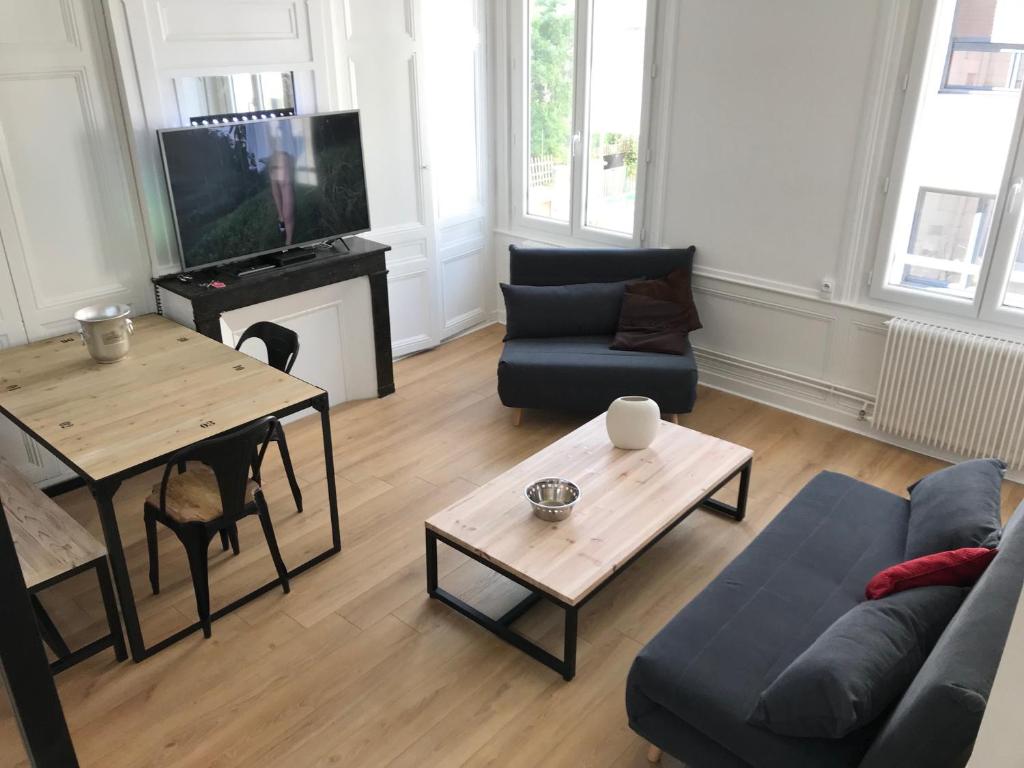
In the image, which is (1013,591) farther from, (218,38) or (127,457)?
(218,38)

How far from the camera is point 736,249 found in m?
4.66

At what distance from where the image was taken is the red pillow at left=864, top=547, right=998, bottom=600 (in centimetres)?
229

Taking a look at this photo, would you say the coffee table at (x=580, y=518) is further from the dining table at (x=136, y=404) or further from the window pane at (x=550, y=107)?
the window pane at (x=550, y=107)

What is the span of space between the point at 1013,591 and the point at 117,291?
3.79m

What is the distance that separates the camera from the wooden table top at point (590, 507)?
282cm

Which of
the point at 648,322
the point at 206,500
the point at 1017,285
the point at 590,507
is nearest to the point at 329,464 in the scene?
the point at 206,500

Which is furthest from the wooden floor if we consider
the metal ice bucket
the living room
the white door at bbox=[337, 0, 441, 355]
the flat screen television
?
the white door at bbox=[337, 0, 441, 355]

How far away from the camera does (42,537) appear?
2838 millimetres

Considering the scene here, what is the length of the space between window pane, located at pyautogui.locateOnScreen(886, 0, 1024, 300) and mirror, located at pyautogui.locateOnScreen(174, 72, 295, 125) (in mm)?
3082

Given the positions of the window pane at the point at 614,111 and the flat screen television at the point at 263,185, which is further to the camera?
the window pane at the point at 614,111

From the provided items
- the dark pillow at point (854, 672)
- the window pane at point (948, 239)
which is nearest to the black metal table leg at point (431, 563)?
the dark pillow at point (854, 672)

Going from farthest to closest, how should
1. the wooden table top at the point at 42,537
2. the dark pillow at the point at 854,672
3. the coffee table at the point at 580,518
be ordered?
the coffee table at the point at 580,518 → the wooden table top at the point at 42,537 → the dark pillow at the point at 854,672

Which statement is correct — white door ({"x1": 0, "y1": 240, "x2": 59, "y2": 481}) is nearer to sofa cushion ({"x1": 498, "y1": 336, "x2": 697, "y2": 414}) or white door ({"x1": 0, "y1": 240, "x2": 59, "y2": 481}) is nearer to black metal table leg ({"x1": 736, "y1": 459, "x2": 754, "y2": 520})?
sofa cushion ({"x1": 498, "y1": 336, "x2": 697, "y2": 414})

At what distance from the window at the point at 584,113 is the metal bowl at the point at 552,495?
238cm
